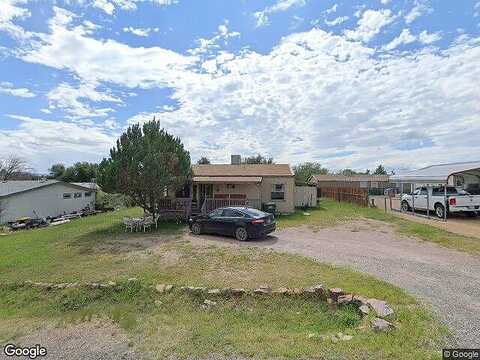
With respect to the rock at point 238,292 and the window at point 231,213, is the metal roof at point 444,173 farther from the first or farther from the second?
the rock at point 238,292

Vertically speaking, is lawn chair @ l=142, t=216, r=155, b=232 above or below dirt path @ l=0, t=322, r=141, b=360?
above

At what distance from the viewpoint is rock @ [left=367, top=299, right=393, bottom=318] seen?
17.3 feet

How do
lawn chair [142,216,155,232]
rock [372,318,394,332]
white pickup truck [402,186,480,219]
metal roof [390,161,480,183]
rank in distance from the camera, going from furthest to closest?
metal roof [390,161,480,183]
white pickup truck [402,186,480,219]
lawn chair [142,216,155,232]
rock [372,318,394,332]

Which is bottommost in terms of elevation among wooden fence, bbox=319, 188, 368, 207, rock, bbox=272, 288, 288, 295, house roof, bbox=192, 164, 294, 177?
rock, bbox=272, 288, 288, 295

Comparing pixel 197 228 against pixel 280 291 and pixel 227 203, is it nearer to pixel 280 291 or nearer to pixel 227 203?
pixel 227 203

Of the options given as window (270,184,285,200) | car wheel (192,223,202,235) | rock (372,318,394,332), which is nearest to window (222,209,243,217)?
car wheel (192,223,202,235)

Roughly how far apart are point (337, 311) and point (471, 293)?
9.79 feet

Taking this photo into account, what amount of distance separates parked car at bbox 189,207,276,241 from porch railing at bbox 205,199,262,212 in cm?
455

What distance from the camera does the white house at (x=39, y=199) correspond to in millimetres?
23672

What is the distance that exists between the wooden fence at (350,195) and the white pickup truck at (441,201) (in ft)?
12.7

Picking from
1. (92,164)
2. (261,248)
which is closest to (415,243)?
(261,248)

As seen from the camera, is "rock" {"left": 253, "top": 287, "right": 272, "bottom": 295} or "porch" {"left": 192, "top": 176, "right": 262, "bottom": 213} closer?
"rock" {"left": 253, "top": 287, "right": 272, "bottom": 295}

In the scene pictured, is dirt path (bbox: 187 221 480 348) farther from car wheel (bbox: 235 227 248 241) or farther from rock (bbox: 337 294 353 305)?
rock (bbox: 337 294 353 305)

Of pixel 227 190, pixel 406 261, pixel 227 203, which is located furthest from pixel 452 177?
pixel 406 261
